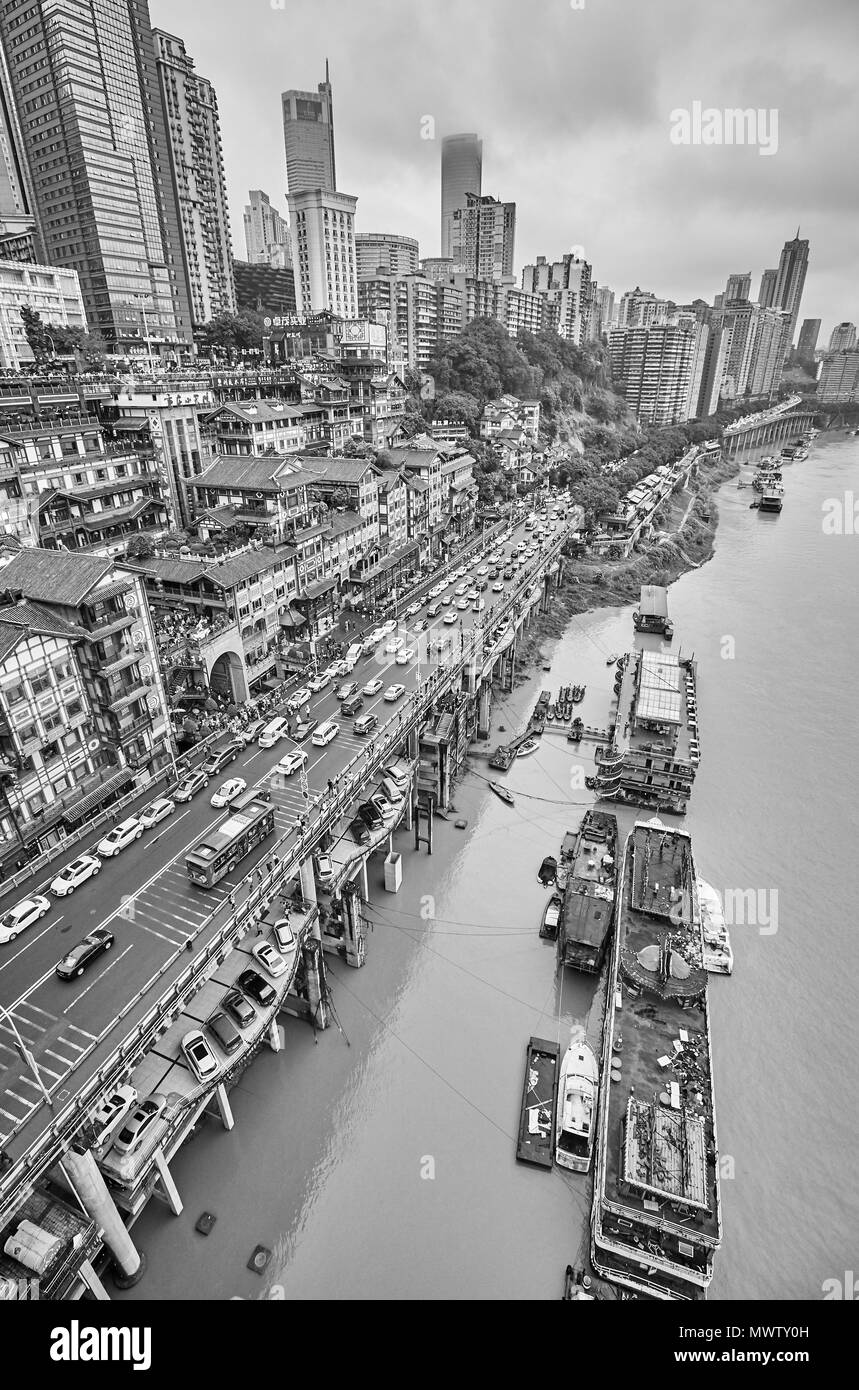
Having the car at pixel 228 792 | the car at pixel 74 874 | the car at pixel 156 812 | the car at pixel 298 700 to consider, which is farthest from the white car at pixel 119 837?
the car at pixel 298 700

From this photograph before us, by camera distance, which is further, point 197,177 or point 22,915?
point 197,177

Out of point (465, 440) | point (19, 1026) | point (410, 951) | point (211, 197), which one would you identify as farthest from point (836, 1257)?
point (211, 197)

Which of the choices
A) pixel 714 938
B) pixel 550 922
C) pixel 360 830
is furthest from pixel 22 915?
pixel 714 938

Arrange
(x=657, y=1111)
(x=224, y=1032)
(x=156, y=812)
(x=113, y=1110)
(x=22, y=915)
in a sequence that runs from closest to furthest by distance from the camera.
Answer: (x=113, y=1110) → (x=657, y=1111) → (x=22, y=915) → (x=224, y=1032) → (x=156, y=812)

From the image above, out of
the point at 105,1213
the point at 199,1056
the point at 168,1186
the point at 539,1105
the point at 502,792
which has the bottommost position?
the point at 539,1105

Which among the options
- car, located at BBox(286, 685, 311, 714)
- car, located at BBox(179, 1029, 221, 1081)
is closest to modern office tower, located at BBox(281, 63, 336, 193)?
car, located at BBox(286, 685, 311, 714)

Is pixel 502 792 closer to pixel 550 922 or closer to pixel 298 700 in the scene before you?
pixel 550 922
